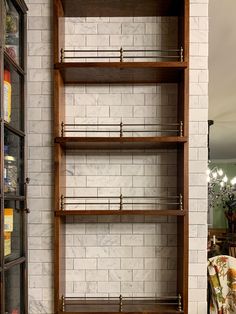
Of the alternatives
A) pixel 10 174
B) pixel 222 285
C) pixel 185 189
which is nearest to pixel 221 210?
pixel 222 285

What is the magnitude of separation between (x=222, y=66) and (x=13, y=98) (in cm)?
223

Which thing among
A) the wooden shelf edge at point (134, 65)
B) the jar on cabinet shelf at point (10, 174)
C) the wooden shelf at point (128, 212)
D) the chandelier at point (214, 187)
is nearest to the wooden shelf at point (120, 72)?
the wooden shelf edge at point (134, 65)

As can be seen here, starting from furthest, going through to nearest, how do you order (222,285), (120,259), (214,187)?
(214,187)
(222,285)
(120,259)

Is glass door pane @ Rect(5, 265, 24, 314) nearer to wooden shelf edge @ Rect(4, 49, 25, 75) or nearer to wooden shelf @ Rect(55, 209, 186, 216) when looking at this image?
wooden shelf @ Rect(55, 209, 186, 216)

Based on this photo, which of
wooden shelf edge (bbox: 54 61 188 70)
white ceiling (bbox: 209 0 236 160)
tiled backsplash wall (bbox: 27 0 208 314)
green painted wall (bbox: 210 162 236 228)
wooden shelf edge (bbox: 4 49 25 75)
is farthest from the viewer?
green painted wall (bbox: 210 162 236 228)

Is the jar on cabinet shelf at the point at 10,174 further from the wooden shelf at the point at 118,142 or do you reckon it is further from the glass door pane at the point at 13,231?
the wooden shelf at the point at 118,142

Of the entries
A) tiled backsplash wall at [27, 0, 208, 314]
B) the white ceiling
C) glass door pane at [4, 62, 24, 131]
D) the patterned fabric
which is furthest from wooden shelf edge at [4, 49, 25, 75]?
the patterned fabric

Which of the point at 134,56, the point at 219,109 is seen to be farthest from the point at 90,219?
the point at 219,109

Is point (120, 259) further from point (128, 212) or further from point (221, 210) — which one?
point (221, 210)

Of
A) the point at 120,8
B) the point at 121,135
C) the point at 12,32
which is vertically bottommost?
the point at 121,135

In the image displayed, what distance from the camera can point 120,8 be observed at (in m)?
1.64

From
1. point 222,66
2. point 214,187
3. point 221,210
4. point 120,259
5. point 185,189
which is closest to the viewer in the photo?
point 185,189

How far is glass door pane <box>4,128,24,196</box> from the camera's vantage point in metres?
1.39

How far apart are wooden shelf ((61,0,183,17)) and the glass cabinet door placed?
1134mm
